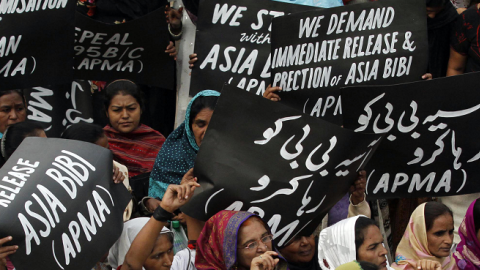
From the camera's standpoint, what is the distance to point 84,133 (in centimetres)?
497

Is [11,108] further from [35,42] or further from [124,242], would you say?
[124,242]

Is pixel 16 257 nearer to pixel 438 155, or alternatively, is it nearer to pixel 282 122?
pixel 282 122

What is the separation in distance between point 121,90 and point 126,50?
1.55 feet

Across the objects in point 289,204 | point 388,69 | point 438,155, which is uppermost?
point 388,69

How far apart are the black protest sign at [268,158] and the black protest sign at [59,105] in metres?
2.43

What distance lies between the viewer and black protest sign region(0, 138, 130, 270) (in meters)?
3.51

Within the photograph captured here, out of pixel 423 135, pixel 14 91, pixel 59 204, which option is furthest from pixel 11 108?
pixel 423 135

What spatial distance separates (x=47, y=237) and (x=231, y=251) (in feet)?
2.94

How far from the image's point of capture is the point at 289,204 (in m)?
4.06

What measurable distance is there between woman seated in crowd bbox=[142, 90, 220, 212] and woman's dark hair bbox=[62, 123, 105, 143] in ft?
1.52

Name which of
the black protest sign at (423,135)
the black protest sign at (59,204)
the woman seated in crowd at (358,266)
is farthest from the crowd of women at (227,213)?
the black protest sign at (423,135)

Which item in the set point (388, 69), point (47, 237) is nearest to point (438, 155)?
point (388, 69)

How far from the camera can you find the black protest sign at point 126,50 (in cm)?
597

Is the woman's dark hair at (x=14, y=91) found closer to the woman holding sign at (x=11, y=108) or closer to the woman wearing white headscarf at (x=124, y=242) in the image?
the woman holding sign at (x=11, y=108)
